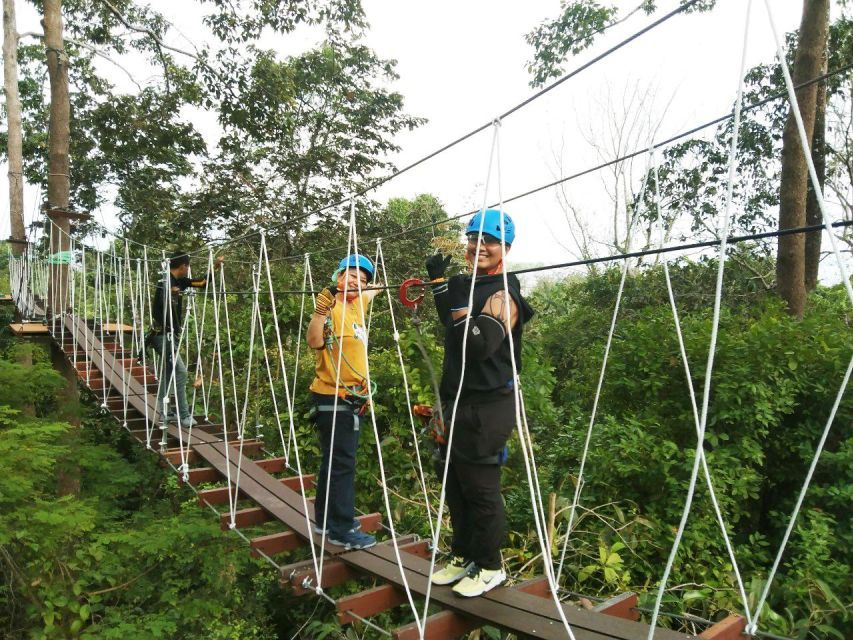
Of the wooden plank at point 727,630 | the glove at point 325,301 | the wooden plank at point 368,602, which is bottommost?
the wooden plank at point 368,602

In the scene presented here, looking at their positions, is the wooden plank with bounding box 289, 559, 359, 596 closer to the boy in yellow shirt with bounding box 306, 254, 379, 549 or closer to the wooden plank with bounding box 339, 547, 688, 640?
the boy in yellow shirt with bounding box 306, 254, 379, 549

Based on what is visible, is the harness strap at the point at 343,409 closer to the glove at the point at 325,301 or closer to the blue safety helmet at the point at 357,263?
the glove at the point at 325,301

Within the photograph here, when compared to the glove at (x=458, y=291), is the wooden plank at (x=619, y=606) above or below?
below

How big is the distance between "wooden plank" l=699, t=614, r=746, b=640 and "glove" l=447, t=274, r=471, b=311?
77cm

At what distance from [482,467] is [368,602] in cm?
53

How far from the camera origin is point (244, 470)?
245 cm

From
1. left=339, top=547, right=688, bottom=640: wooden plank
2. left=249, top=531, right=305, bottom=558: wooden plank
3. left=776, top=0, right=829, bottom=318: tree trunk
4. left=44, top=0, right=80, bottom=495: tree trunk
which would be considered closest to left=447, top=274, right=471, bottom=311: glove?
left=339, top=547, right=688, bottom=640: wooden plank

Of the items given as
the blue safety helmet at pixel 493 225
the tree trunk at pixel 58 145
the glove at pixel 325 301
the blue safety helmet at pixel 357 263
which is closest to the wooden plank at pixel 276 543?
the glove at pixel 325 301

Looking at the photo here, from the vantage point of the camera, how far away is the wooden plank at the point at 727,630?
3.58 ft

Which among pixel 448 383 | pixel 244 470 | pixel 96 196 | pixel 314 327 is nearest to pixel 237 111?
pixel 96 196

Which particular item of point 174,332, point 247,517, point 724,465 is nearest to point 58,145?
point 174,332

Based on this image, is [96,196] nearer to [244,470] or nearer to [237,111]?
[237,111]

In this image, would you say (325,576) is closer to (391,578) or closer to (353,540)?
(353,540)

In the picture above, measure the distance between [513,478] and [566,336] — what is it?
2.89 metres
